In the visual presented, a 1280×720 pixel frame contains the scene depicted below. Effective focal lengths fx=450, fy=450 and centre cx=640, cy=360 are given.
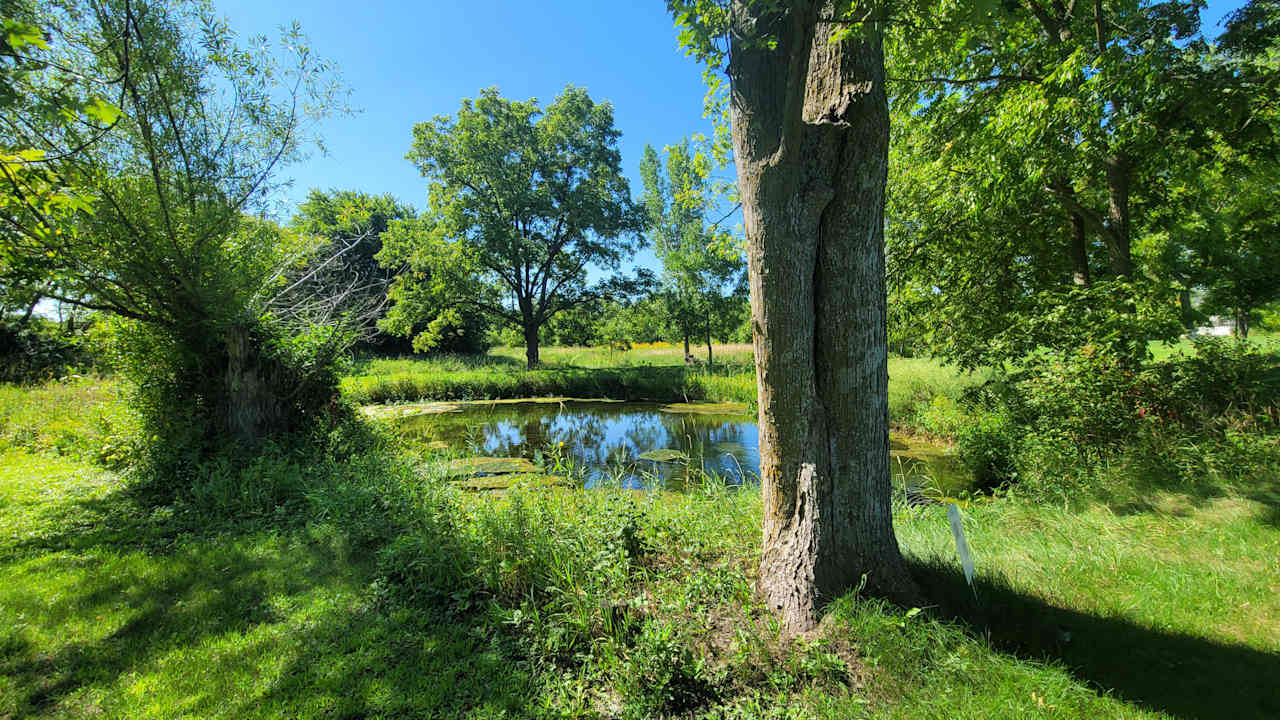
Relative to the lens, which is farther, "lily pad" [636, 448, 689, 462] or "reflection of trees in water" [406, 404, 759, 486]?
"reflection of trees in water" [406, 404, 759, 486]

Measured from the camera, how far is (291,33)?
219 inches

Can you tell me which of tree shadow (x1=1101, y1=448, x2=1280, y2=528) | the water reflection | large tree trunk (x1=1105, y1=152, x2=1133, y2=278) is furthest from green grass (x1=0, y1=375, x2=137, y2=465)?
large tree trunk (x1=1105, y1=152, x2=1133, y2=278)

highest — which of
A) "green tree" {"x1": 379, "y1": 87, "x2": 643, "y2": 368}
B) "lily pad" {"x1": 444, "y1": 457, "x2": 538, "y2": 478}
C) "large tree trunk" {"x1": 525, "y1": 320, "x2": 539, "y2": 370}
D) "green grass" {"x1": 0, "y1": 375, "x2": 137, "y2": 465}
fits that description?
"green tree" {"x1": 379, "y1": 87, "x2": 643, "y2": 368}

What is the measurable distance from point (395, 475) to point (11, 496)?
3.59 metres

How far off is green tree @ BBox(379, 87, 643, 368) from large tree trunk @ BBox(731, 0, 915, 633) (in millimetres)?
18461

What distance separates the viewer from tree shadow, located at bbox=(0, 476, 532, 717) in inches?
87.5

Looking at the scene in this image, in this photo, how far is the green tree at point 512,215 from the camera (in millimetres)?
19156

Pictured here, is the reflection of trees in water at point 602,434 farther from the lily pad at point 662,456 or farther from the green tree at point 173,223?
the green tree at point 173,223

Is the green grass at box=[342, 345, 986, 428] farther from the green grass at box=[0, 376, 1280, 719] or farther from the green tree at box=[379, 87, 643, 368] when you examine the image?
the green grass at box=[0, 376, 1280, 719]

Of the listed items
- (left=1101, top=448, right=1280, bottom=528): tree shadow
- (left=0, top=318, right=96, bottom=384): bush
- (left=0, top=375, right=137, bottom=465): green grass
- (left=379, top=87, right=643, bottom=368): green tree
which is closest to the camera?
(left=1101, top=448, right=1280, bottom=528): tree shadow

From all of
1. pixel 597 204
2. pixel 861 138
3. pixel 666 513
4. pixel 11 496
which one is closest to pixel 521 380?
pixel 597 204

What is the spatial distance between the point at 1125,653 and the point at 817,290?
2402mm

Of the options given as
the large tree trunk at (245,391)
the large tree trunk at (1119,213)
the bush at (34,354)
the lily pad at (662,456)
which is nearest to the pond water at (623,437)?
the lily pad at (662,456)

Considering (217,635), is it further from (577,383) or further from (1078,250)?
(577,383)
